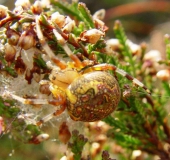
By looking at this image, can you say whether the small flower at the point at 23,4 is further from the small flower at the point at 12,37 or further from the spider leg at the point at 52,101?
the spider leg at the point at 52,101

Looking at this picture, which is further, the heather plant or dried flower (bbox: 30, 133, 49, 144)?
dried flower (bbox: 30, 133, 49, 144)

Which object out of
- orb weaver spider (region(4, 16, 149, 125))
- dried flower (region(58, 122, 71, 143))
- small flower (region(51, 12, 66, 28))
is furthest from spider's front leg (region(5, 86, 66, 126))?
small flower (region(51, 12, 66, 28))

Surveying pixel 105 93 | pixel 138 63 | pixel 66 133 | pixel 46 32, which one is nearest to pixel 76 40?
pixel 46 32

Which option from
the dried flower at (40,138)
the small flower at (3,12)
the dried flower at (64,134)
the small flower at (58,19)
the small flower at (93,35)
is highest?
the small flower at (3,12)

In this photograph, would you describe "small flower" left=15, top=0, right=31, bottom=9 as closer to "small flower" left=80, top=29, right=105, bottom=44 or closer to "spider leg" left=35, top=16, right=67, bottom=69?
"spider leg" left=35, top=16, right=67, bottom=69

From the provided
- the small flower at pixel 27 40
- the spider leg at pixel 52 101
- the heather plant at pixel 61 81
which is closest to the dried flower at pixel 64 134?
the heather plant at pixel 61 81

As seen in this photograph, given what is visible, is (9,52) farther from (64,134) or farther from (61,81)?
(64,134)

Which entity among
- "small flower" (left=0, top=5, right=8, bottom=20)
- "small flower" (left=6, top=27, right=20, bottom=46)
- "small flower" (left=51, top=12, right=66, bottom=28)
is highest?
"small flower" (left=0, top=5, right=8, bottom=20)

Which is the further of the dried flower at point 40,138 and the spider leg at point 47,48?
the dried flower at point 40,138
